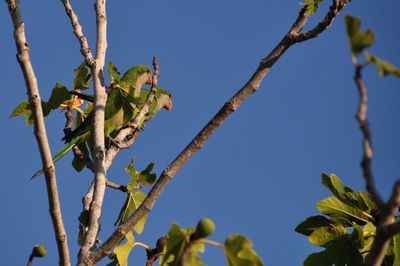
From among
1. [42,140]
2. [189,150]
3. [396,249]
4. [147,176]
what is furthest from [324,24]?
[147,176]

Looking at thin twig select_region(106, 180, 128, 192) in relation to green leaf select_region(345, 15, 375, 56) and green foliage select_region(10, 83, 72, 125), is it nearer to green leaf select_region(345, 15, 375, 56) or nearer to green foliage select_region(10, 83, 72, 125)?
green foliage select_region(10, 83, 72, 125)

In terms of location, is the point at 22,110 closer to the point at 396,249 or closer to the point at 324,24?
the point at 324,24

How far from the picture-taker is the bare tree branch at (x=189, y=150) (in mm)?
2365

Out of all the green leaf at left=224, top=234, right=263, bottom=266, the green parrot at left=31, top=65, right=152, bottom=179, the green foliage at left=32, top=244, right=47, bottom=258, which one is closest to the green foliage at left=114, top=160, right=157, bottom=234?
Answer: the green parrot at left=31, top=65, right=152, bottom=179

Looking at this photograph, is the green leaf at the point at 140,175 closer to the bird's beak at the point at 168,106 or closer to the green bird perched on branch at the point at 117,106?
the green bird perched on branch at the point at 117,106

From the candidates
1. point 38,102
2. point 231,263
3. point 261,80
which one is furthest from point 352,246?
point 38,102

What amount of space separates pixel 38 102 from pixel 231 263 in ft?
3.16

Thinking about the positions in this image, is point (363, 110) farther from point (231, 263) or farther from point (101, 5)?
point (101, 5)

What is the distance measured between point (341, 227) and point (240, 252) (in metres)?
1.37

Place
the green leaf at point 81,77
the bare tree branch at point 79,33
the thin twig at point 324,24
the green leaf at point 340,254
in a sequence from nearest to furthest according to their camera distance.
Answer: the thin twig at point 324,24 < the green leaf at point 340,254 < the bare tree branch at point 79,33 < the green leaf at point 81,77

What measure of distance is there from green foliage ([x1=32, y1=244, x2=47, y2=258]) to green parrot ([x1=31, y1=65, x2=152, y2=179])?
2.08m

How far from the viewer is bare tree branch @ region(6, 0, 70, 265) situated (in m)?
2.22

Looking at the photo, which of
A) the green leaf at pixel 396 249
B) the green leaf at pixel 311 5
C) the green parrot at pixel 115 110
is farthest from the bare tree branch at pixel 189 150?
the green parrot at pixel 115 110

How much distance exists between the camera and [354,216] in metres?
2.94
